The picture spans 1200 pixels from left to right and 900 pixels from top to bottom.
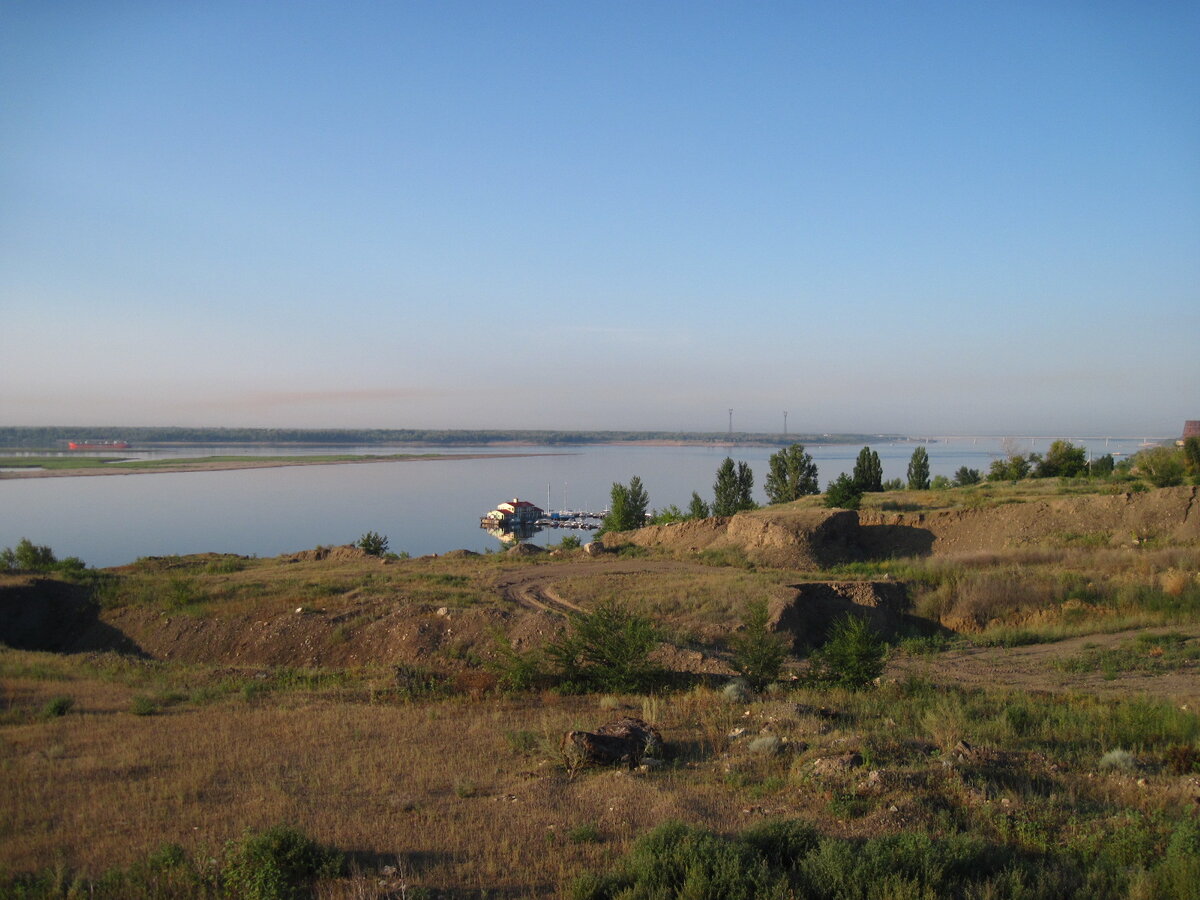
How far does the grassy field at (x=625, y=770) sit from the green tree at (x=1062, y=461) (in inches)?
1330

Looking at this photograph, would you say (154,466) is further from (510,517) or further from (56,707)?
(56,707)

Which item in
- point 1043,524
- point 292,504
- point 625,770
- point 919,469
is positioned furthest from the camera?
point 292,504

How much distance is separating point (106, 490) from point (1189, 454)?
98.4 meters

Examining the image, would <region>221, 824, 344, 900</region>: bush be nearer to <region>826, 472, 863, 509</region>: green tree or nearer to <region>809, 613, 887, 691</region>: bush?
<region>809, 613, 887, 691</region>: bush

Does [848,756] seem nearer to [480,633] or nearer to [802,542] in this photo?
[480,633]

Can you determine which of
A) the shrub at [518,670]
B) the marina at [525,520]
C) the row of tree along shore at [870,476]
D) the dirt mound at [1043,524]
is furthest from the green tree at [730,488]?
the shrub at [518,670]

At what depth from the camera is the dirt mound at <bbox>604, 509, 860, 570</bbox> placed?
993 inches

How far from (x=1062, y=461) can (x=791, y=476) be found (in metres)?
18.2

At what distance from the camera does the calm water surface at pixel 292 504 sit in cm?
5269

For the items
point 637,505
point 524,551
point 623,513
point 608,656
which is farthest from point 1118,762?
point 637,505

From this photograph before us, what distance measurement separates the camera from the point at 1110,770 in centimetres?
642

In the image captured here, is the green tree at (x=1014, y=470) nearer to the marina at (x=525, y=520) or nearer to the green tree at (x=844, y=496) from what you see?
the green tree at (x=844, y=496)

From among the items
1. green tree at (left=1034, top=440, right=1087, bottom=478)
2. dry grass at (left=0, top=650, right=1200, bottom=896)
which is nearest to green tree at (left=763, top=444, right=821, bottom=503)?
green tree at (left=1034, top=440, right=1087, bottom=478)

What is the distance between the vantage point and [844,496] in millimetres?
34125
